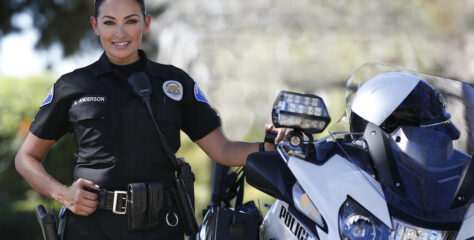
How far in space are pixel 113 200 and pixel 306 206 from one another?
951 millimetres

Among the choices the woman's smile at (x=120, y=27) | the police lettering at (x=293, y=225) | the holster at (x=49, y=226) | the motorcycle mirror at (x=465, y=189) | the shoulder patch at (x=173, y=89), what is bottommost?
the holster at (x=49, y=226)

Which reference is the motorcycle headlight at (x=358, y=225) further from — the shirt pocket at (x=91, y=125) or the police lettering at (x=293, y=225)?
the shirt pocket at (x=91, y=125)

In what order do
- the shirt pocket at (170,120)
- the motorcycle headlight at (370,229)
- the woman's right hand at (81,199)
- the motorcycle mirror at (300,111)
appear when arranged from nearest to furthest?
the motorcycle headlight at (370,229) < the motorcycle mirror at (300,111) < the woman's right hand at (81,199) < the shirt pocket at (170,120)

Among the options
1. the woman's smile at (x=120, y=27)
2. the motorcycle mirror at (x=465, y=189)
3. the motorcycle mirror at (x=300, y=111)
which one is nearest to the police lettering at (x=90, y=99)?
the woman's smile at (x=120, y=27)

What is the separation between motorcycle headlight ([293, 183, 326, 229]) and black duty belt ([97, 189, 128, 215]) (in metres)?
0.86

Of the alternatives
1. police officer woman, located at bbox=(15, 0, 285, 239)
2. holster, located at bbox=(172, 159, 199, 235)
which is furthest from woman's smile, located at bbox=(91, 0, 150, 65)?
holster, located at bbox=(172, 159, 199, 235)

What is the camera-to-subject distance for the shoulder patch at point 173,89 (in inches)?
118

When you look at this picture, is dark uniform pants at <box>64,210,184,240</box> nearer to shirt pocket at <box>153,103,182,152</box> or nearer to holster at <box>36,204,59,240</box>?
holster at <box>36,204,59,240</box>

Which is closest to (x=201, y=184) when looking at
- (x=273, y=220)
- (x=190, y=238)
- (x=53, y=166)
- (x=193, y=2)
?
(x=53, y=166)

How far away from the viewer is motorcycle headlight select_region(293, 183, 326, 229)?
86.5 inches

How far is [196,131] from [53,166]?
6860 mm

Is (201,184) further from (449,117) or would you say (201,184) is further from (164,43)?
(449,117)

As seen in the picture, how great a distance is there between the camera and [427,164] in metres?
2.19

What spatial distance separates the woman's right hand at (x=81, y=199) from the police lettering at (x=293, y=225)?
0.82 metres
